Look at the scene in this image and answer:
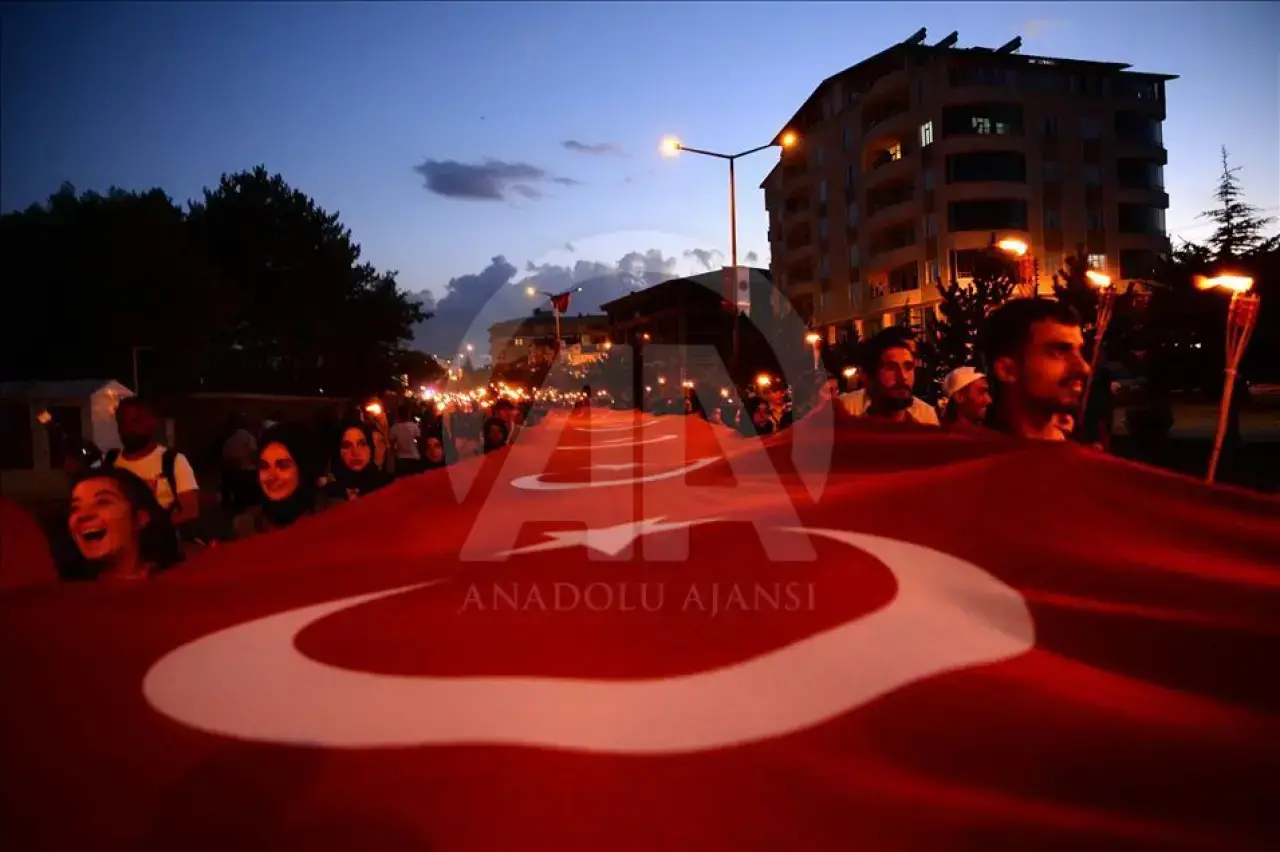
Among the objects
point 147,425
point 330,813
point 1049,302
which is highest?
point 1049,302

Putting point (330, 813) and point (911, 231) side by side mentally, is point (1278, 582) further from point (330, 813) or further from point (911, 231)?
point (911, 231)

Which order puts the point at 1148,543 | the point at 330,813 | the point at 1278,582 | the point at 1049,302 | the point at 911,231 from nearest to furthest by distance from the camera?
the point at 330,813, the point at 1278,582, the point at 1148,543, the point at 1049,302, the point at 911,231

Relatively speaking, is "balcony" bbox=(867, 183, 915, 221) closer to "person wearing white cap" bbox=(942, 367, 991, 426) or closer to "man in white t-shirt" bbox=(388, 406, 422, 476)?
"man in white t-shirt" bbox=(388, 406, 422, 476)

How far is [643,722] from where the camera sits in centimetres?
228

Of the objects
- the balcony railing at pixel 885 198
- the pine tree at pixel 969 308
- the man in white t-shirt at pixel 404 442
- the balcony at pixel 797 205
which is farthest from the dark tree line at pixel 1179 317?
the balcony at pixel 797 205

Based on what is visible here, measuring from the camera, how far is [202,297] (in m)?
39.1

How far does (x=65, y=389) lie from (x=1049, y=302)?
88.7 ft

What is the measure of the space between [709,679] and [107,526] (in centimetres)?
273

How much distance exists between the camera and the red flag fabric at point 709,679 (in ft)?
6.49

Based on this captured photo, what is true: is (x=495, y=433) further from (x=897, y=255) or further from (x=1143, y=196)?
(x=1143, y=196)

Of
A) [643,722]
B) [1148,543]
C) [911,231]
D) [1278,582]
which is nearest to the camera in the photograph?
[643,722]

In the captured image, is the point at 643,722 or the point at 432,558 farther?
the point at 432,558

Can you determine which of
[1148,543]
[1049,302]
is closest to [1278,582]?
[1148,543]

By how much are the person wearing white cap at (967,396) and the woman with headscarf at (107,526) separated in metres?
4.44
